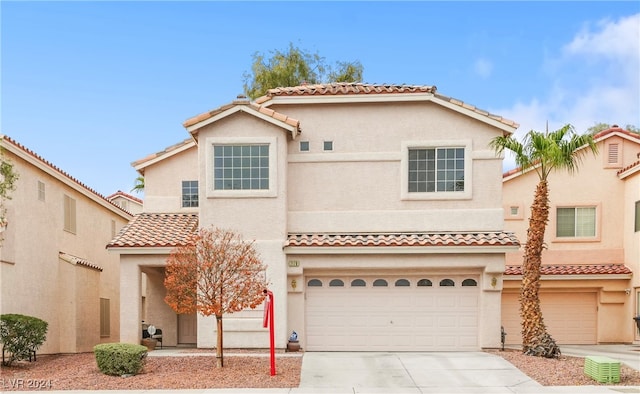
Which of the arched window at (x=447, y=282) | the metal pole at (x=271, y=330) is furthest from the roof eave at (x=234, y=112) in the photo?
the arched window at (x=447, y=282)

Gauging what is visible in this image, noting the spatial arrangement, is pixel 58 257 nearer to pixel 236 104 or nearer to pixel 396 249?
pixel 236 104

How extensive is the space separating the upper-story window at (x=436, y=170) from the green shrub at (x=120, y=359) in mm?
8630

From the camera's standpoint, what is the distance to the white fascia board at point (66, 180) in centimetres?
1712

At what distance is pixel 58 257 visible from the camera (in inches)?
788

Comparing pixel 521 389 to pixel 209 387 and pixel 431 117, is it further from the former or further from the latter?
pixel 431 117

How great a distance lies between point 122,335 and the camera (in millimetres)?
17078

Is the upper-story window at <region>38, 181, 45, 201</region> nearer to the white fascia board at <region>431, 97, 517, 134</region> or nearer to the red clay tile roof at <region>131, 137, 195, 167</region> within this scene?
the red clay tile roof at <region>131, 137, 195, 167</region>

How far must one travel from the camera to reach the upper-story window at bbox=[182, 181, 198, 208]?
774 inches

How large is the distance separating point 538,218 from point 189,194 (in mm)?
10645

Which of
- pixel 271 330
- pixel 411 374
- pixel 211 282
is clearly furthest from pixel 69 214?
pixel 411 374

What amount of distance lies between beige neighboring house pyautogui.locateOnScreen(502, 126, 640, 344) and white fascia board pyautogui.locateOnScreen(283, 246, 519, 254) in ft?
13.4

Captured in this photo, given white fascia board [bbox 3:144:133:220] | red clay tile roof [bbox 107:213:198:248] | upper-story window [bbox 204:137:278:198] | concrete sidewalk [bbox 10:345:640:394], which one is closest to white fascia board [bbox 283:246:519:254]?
upper-story window [bbox 204:137:278:198]

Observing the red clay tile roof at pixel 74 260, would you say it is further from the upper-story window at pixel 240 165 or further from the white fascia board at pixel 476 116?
the white fascia board at pixel 476 116

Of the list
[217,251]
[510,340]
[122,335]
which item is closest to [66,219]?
[122,335]
